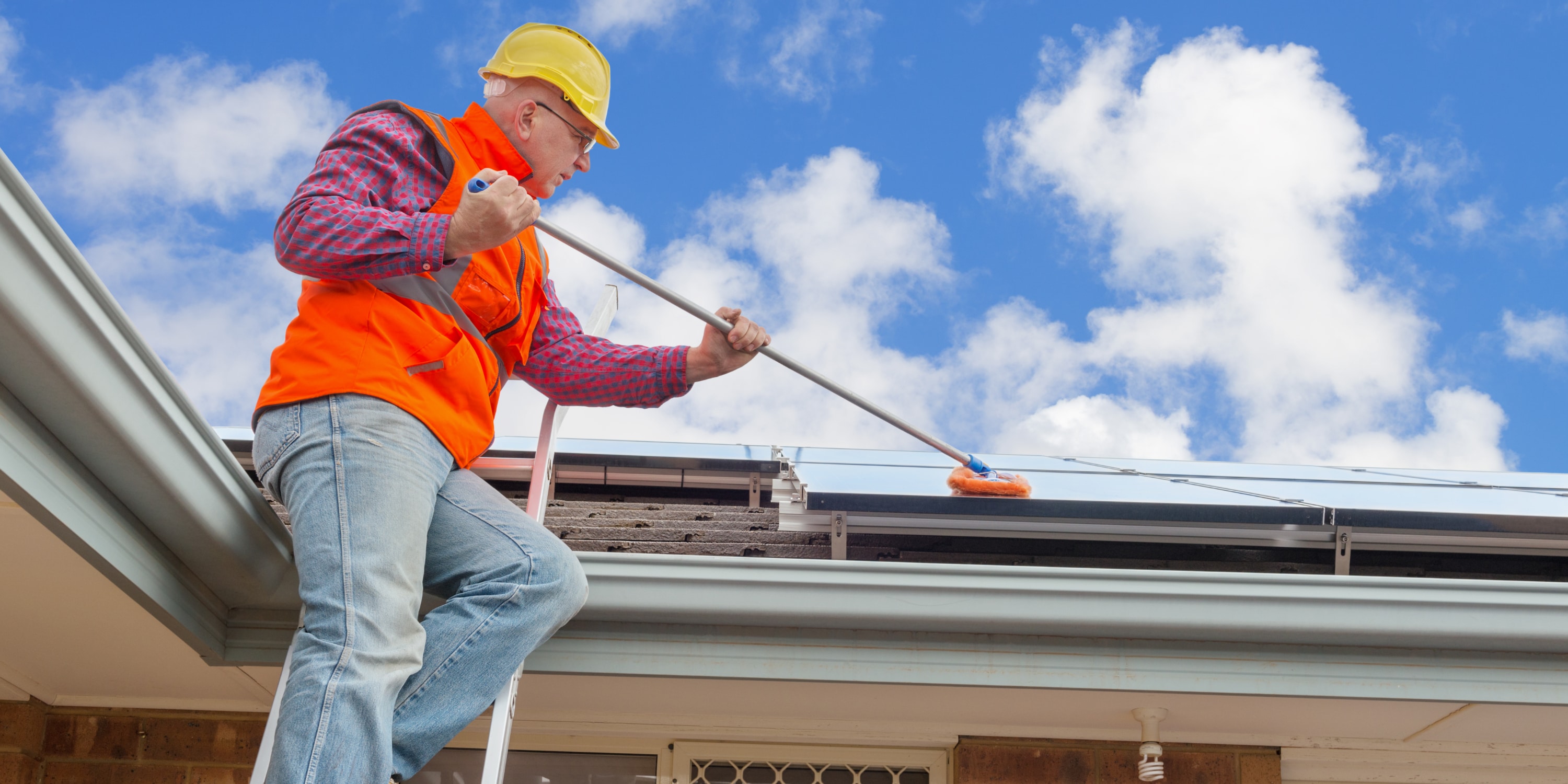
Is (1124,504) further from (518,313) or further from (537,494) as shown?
(518,313)

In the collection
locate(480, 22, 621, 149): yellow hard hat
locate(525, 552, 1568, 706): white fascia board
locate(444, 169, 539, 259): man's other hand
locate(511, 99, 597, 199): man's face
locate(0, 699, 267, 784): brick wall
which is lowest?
locate(0, 699, 267, 784): brick wall

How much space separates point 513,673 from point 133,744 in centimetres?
166

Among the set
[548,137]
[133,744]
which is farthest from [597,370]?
[133,744]

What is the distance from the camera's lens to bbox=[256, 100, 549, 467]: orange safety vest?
97.0 inches

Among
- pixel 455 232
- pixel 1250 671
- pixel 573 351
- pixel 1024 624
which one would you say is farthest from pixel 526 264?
pixel 1250 671

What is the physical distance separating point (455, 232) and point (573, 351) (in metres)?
1.07

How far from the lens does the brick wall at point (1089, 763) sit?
11.7 ft

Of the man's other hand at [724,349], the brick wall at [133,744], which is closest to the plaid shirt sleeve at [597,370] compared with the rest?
the man's other hand at [724,349]

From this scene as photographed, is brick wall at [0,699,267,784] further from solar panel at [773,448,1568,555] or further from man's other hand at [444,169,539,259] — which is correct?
man's other hand at [444,169,539,259]

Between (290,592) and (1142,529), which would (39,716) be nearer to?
(290,592)

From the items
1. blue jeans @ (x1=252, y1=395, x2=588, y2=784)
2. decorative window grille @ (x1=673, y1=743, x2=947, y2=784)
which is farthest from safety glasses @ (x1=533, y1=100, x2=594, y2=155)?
→ decorative window grille @ (x1=673, y1=743, x2=947, y2=784)

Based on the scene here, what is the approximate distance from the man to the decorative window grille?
3.67ft

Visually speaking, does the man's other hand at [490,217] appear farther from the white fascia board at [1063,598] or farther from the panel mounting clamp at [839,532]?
the panel mounting clamp at [839,532]

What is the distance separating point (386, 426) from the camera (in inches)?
95.5
